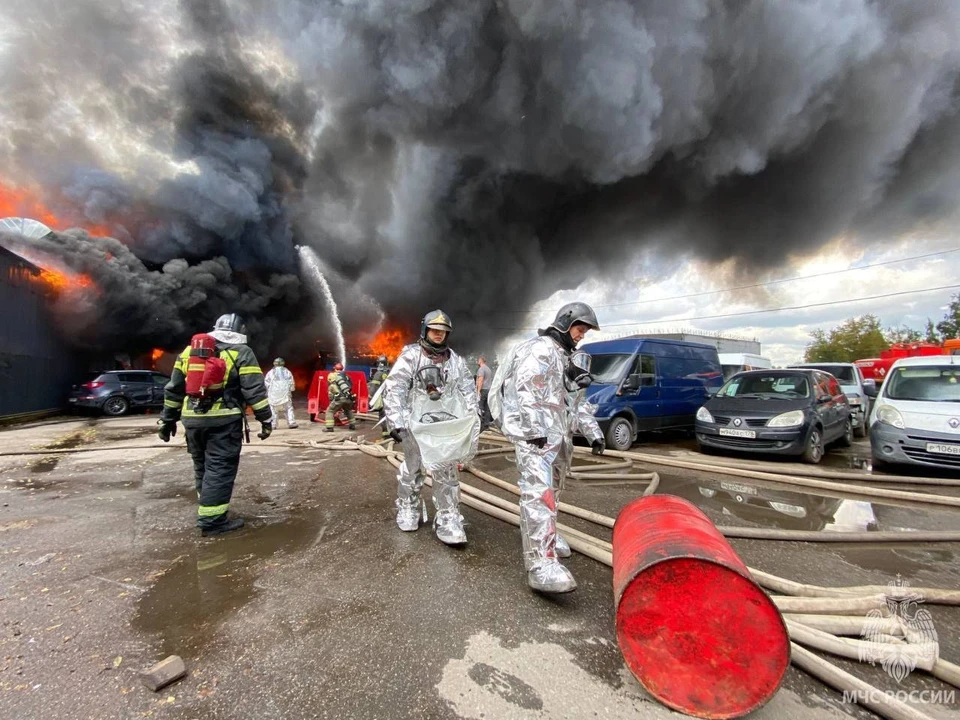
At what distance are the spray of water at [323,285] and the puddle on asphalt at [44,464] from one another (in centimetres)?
1677

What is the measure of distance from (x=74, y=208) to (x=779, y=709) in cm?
2419

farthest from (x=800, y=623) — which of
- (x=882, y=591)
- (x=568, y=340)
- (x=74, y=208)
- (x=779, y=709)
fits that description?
(x=74, y=208)

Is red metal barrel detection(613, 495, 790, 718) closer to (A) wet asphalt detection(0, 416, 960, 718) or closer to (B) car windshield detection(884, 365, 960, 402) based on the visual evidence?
(A) wet asphalt detection(0, 416, 960, 718)

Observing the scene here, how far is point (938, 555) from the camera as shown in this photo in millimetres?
3150

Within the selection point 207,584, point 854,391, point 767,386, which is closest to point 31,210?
point 207,584

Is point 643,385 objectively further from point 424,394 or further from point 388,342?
point 388,342

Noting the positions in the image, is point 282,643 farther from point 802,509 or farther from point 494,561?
point 802,509

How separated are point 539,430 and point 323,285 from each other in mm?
25087

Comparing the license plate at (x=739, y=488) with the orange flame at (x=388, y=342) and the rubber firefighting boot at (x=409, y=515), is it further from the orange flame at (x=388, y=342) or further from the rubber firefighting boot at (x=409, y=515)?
the orange flame at (x=388, y=342)

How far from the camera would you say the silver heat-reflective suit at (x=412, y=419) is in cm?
328


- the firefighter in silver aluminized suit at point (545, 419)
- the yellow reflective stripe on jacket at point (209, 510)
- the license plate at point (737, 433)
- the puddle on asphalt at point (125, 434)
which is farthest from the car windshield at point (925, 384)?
the puddle on asphalt at point (125, 434)

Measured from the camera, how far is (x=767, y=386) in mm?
6977

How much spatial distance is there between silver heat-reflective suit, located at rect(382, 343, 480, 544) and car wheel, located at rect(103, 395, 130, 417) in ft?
47.7

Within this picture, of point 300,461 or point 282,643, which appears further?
point 300,461
